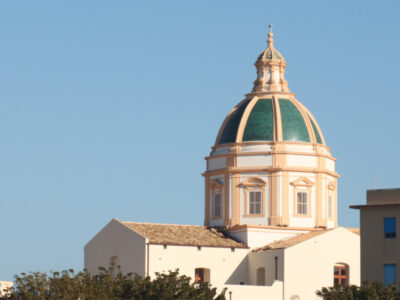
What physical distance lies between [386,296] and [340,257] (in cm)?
2110

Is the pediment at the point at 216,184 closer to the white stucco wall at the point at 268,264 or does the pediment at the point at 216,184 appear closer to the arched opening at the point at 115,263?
the white stucco wall at the point at 268,264

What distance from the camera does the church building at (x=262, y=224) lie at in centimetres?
7494

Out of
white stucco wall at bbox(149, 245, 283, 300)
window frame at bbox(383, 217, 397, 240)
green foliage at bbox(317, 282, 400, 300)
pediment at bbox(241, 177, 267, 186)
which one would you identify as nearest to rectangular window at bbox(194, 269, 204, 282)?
white stucco wall at bbox(149, 245, 283, 300)

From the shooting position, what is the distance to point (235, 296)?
7312 cm

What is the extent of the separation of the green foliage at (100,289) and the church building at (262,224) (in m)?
13.2

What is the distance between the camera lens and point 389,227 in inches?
2309

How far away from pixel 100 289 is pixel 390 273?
45.6 ft

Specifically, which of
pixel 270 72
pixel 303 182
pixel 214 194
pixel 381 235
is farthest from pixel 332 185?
pixel 381 235

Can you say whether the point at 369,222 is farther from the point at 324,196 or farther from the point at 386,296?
the point at 324,196

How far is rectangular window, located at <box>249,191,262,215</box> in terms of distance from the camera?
81.4 meters

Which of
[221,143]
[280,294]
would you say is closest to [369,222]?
[280,294]

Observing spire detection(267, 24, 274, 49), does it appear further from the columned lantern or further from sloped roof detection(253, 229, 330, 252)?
sloped roof detection(253, 229, 330, 252)

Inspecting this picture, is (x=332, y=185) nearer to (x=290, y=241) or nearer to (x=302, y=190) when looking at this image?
(x=302, y=190)

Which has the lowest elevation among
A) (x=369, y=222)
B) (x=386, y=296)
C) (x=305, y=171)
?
(x=386, y=296)
